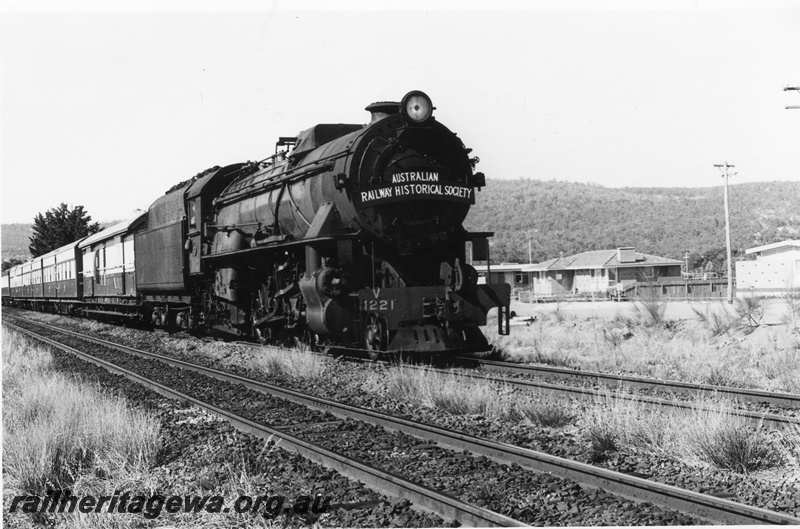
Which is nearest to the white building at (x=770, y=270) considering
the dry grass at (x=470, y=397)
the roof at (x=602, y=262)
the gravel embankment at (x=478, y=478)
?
the roof at (x=602, y=262)

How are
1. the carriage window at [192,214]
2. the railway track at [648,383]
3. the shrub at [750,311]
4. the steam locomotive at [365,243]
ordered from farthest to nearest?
the shrub at [750,311] < the carriage window at [192,214] < the steam locomotive at [365,243] < the railway track at [648,383]

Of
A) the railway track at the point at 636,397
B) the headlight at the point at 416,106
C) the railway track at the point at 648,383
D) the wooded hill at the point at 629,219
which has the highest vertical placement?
the wooded hill at the point at 629,219

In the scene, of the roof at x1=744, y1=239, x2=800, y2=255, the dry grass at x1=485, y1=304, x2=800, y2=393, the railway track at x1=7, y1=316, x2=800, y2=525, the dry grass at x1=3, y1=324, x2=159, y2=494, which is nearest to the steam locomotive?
the dry grass at x1=485, y1=304, x2=800, y2=393

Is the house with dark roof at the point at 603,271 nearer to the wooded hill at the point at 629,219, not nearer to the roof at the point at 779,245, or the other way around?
the roof at the point at 779,245

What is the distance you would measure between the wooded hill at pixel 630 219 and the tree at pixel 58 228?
46.1 meters

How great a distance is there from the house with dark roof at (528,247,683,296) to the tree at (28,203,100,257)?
36.4m

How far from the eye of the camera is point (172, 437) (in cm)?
786

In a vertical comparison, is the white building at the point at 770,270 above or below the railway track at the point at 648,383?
above

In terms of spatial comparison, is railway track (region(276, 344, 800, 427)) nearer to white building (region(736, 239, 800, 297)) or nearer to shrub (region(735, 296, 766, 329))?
shrub (region(735, 296, 766, 329))

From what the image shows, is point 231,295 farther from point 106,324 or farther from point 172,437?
point 106,324

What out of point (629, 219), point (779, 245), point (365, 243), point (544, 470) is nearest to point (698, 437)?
point (544, 470)

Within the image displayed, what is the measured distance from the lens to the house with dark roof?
5828 centimetres

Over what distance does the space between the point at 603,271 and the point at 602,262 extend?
74cm

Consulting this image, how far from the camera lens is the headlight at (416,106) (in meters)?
12.2
